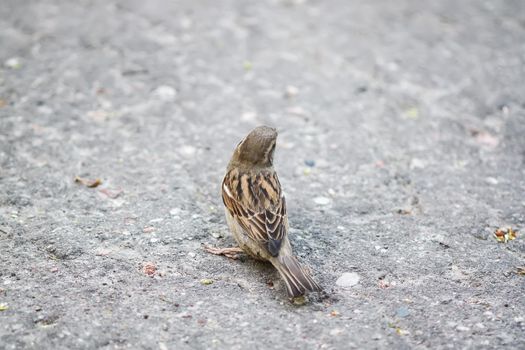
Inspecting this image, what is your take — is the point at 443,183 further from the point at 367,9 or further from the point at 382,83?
the point at 367,9

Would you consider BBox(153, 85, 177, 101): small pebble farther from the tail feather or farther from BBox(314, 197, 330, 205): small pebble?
the tail feather

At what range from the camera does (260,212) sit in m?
4.36

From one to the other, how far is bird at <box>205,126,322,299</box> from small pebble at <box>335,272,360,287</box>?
0.83 ft

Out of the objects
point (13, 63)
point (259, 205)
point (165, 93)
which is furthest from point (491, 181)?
point (13, 63)

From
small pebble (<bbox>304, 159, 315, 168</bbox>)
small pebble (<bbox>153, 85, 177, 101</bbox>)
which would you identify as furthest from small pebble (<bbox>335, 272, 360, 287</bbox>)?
small pebble (<bbox>153, 85, 177, 101</bbox>)

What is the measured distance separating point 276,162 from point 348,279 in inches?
65.8

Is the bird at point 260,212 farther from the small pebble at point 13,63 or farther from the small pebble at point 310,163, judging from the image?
the small pebble at point 13,63

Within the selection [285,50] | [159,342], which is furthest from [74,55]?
[159,342]

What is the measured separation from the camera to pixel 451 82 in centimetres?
696

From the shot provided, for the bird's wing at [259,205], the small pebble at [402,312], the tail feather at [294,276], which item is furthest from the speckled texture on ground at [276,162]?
the bird's wing at [259,205]

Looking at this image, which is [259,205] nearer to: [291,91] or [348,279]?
[348,279]

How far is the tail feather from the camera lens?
3.97 m

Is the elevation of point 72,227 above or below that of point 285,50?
below

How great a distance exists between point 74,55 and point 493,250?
462cm
